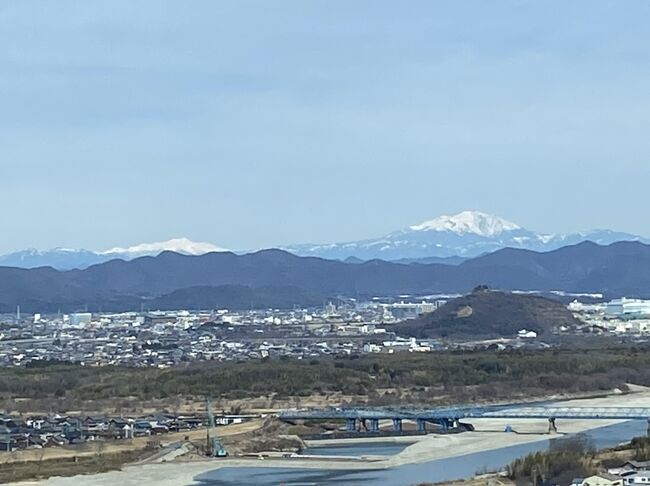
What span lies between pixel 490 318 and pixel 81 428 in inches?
2248

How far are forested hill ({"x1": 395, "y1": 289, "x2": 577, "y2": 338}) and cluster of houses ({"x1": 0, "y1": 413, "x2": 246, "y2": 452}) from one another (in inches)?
1834

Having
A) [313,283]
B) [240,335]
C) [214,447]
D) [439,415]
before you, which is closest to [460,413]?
[439,415]

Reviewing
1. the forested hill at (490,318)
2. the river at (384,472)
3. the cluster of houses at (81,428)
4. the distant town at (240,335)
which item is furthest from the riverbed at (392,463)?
the forested hill at (490,318)

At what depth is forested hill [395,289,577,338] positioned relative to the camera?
93.2m

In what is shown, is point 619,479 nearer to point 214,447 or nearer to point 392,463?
point 392,463

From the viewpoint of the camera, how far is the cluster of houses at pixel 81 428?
39.2 meters

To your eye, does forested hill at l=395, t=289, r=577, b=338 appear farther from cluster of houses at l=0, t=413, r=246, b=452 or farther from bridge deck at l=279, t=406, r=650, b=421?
cluster of houses at l=0, t=413, r=246, b=452

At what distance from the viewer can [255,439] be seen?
1601 inches

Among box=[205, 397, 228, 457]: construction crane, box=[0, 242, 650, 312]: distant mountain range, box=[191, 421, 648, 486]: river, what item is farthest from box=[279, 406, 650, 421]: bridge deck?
box=[0, 242, 650, 312]: distant mountain range

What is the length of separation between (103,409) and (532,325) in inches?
2035

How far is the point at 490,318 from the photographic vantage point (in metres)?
96.5

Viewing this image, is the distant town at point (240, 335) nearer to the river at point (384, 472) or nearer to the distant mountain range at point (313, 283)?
the distant mountain range at point (313, 283)

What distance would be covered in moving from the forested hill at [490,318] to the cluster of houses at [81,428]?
4659 cm

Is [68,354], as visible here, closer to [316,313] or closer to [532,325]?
[532,325]
